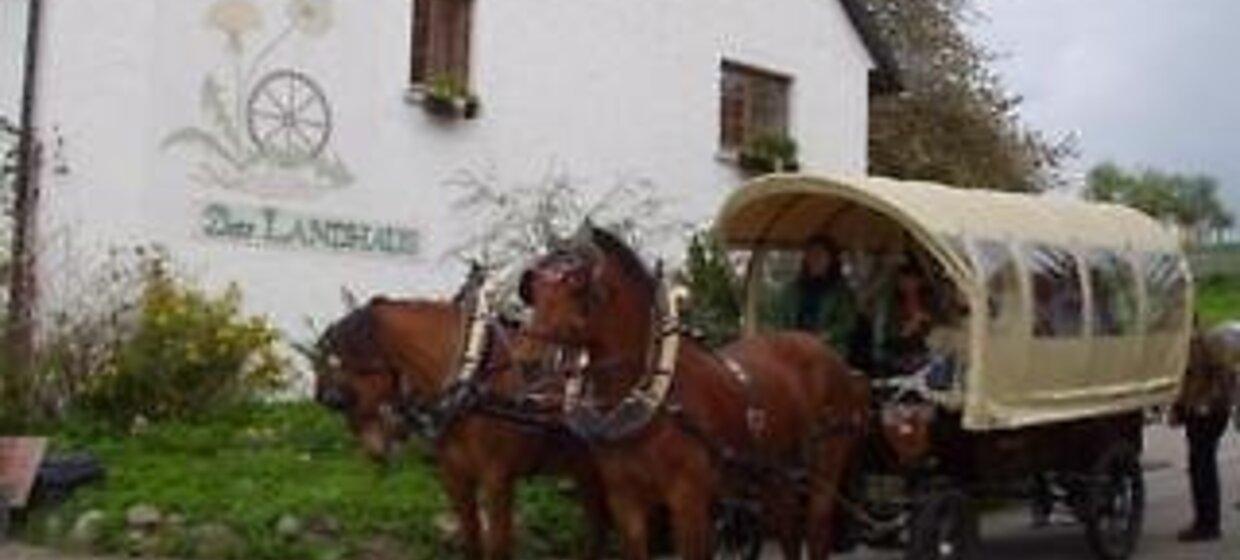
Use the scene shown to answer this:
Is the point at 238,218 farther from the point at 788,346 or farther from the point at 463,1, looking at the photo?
the point at 788,346

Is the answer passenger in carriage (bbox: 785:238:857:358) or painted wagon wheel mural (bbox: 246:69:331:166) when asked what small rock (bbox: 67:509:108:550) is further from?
painted wagon wheel mural (bbox: 246:69:331:166)

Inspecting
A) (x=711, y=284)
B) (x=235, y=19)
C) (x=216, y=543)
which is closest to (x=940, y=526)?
(x=216, y=543)

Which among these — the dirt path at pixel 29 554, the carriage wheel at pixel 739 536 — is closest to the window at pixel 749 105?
the carriage wheel at pixel 739 536

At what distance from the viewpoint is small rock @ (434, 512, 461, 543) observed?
14266 mm

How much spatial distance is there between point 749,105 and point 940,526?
13.0 meters

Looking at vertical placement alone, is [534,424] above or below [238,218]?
below

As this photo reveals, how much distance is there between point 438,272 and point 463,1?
2715 mm

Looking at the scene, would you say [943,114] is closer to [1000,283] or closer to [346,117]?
[346,117]

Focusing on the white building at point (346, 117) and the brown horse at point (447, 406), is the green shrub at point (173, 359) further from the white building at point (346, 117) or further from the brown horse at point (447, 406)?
the brown horse at point (447, 406)

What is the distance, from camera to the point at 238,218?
19516 mm

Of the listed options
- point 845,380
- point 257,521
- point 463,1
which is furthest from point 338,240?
point 845,380

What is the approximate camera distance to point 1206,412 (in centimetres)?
1694

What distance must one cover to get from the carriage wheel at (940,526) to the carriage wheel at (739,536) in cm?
91

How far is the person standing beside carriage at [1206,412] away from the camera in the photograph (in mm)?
16969
